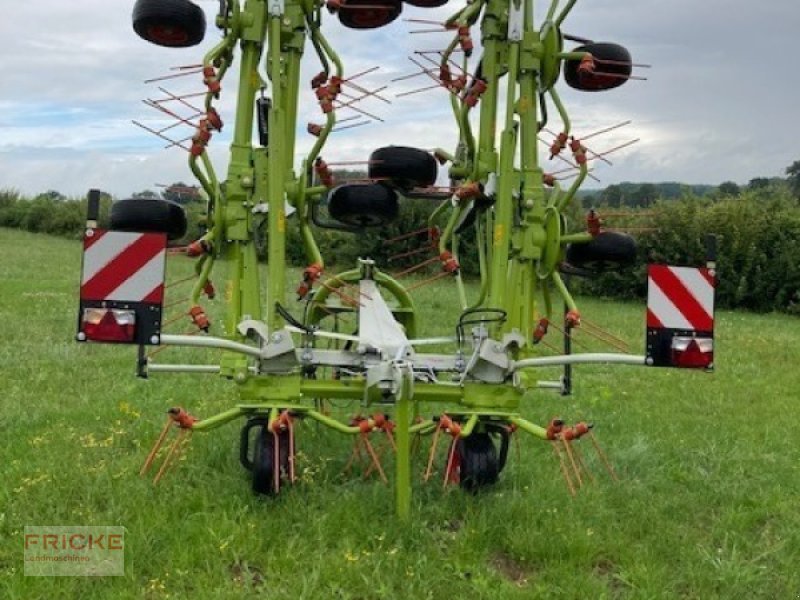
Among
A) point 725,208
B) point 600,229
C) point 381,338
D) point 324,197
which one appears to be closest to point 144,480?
point 381,338

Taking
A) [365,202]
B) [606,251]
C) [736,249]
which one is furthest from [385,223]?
[736,249]

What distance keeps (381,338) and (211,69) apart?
1.69 metres

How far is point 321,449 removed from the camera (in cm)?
509

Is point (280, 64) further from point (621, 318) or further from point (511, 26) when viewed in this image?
point (621, 318)

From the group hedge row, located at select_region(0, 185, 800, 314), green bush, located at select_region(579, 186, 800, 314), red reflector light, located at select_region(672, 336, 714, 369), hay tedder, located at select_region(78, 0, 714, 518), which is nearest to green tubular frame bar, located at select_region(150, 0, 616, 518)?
hay tedder, located at select_region(78, 0, 714, 518)

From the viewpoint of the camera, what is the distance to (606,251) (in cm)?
477

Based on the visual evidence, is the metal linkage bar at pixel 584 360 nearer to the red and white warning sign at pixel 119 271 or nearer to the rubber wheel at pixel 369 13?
the red and white warning sign at pixel 119 271

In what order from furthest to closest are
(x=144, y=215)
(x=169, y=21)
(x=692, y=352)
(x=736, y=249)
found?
1. (x=736, y=249)
2. (x=144, y=215)
3. (x=169, y=21)
4. (x=692, y=352)

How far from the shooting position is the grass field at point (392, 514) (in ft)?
11.4

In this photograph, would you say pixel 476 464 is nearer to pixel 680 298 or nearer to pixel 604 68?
pixel 680 298

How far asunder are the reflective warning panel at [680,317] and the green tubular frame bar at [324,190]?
0.76 m

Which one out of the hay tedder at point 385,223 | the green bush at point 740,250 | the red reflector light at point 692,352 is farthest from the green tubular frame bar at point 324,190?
the green bush at point 740,250

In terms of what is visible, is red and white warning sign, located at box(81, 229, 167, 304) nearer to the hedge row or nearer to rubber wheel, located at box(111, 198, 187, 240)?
rubber wheel, located at box(111, 198, 187, 240)

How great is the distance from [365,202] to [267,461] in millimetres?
1562
